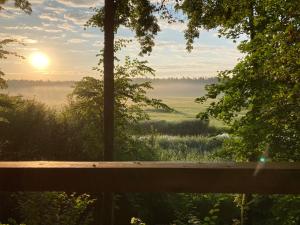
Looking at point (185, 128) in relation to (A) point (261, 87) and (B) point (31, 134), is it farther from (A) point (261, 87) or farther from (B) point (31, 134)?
(A) point (261, 87)

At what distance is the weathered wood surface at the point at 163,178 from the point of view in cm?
206

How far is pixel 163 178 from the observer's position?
207cm

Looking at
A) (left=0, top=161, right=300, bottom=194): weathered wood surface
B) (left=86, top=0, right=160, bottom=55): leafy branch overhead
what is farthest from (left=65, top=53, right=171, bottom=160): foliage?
(left=0, top=161, right=300, bottom=194): weathered wood surface

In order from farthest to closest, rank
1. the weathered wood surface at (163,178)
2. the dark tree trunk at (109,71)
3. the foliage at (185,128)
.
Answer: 1. the foliage at (185,128)
2. the dark tree trunk at (109,71)
3. the weathered wood surface at (163,178)

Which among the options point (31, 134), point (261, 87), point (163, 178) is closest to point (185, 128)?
point (31, 134)

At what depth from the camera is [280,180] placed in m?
2.06

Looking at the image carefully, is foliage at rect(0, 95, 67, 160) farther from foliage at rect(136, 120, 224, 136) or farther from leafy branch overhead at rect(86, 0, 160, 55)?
foliage at rect(136, 120, 224, 136)

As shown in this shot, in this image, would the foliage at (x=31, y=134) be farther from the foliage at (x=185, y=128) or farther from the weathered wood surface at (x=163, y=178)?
the foliage at (x=185, y=128)

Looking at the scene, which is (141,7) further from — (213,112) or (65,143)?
(65,143)

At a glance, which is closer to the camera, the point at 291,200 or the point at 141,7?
the point at 291,200

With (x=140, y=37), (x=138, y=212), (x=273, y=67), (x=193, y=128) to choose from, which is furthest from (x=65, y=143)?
(x=193, y=128)

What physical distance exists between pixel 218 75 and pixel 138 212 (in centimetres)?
746

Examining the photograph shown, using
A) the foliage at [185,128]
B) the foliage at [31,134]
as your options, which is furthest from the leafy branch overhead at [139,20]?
the foliage at [185,128]

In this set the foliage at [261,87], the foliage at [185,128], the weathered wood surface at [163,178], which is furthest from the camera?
the foliage at [185,128]
